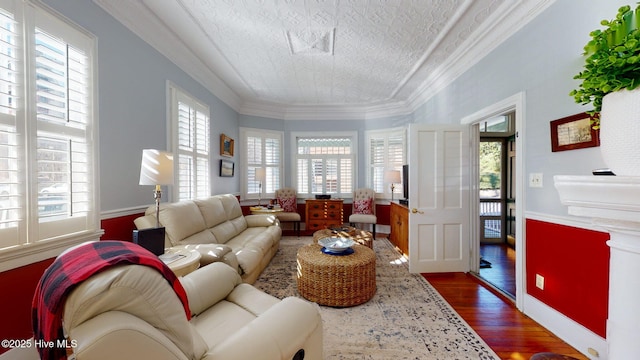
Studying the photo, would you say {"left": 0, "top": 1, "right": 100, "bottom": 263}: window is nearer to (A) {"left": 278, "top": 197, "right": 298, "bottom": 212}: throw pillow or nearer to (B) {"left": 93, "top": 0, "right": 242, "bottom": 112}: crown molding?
(B) {"left": 93, "top": 0, "right": 242, "bottom": 112}: crown molding

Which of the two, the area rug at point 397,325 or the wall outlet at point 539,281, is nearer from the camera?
the area rug at point 397,325

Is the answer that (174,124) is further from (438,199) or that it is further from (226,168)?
(438,199)

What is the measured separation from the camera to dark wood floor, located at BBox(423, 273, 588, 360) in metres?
1.87

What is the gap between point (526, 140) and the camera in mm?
2312

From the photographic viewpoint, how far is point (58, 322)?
71 centimetres

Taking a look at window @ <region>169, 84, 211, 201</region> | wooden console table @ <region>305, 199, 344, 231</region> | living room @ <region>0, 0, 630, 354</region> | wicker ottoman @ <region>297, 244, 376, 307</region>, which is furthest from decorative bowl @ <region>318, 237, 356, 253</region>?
wooden console table @ <region>305, 199, 344, 231</region>

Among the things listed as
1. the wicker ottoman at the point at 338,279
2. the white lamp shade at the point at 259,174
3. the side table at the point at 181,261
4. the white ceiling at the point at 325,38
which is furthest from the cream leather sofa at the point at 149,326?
the white lamp shade at the point at 259,174

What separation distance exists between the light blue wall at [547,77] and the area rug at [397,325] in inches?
50.3

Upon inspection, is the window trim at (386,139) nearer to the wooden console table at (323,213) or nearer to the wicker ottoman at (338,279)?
the wooden console table at (323,213)

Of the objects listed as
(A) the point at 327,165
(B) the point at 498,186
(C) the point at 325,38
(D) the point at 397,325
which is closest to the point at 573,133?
(D) the point at 397,325

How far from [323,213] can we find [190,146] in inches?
114

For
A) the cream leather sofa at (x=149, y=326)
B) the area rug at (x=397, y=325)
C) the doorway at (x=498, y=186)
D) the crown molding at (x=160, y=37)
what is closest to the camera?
the cream leather sofa at (x=149, y=326)

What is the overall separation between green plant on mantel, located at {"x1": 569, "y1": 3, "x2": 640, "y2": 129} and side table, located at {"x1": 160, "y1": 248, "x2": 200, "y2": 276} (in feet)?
8.03

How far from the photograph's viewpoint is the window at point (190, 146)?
3254 mm
